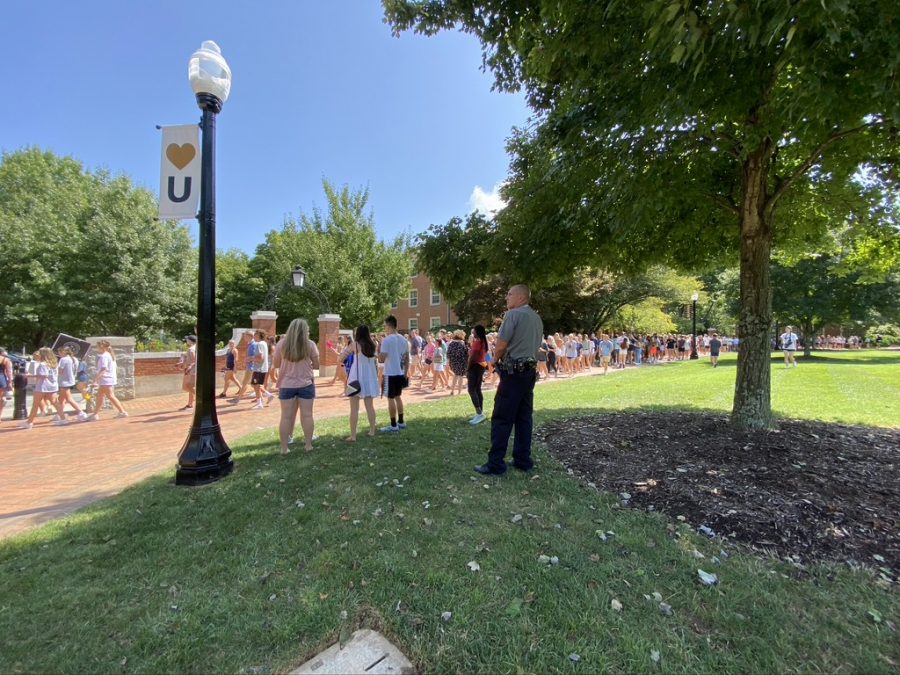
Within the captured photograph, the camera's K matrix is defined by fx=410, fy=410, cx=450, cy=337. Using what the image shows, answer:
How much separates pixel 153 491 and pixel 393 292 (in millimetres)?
23746

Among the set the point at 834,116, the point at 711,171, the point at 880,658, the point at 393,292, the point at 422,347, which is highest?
the point at 393,292

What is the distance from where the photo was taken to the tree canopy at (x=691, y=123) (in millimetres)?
2561

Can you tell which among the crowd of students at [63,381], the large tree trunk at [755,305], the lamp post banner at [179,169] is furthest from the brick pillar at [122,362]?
the large tree trunk at [755,305]

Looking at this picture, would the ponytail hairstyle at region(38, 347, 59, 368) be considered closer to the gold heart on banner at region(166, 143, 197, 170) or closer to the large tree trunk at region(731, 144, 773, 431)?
the gold heart on banner at region(166, 143, 197, 170)

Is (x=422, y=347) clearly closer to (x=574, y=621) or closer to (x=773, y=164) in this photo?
(x=773, y=164)

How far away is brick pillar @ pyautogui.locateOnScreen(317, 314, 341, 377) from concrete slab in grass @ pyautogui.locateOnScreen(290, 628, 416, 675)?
14981mm

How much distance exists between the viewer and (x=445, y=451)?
5.26m

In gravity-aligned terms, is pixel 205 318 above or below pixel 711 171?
below

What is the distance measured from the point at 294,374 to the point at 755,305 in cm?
600

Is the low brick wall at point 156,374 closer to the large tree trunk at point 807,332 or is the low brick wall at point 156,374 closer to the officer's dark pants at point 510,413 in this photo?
the officer's dark pants at point 510,413

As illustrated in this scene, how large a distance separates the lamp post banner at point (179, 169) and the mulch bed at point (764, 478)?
5.29 meters

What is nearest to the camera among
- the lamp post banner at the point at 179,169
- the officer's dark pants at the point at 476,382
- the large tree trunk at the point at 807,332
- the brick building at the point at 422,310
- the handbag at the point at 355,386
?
the lamp post banner at the point at 179,169

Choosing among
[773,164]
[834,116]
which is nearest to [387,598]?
[834,116]

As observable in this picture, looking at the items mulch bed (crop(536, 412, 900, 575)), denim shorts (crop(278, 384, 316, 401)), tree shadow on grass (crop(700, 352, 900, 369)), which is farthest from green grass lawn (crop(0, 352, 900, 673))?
tree shadow on grass (crop(700, 352, 900, 369))
